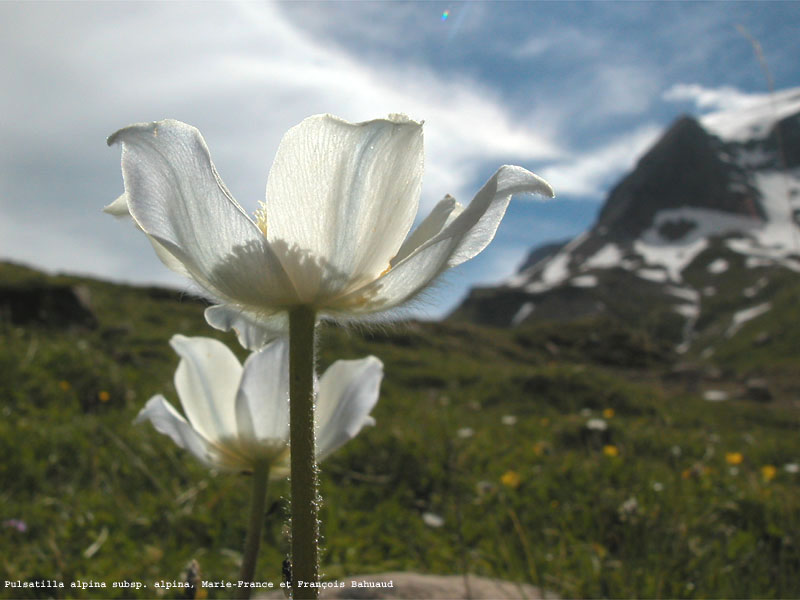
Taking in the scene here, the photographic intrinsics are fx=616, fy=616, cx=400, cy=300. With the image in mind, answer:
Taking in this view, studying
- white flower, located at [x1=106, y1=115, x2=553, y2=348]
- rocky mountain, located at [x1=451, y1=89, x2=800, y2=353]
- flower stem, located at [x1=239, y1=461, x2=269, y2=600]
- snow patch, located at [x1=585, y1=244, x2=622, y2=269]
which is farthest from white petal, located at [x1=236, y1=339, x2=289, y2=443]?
snow patch, located at [x1=585, y1=244, x2=622, y2=269]

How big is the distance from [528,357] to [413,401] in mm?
26073

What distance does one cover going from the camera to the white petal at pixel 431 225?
1081 millimetres

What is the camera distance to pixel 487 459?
4.72m

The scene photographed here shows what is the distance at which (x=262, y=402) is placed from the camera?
4.14 feet

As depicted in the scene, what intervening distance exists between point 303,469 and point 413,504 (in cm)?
323

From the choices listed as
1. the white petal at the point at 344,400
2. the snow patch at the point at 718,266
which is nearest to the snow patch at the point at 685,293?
the snow patch at the point at 718,266

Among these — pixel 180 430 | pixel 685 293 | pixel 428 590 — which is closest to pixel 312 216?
pixel 180 430

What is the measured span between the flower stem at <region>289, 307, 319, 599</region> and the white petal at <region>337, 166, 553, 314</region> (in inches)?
6.1

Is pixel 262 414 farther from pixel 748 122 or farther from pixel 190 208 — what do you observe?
pixel 748 122

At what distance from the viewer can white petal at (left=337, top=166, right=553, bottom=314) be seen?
0.89m

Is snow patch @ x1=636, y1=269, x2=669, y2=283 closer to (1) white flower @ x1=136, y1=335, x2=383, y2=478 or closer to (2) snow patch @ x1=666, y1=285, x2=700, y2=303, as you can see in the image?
(2) snow patch @ x1=666, y1=285, x2=700, y2=303

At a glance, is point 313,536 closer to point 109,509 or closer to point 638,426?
point 109,509

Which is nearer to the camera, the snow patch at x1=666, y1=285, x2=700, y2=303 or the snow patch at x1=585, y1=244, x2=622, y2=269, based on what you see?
the snow patch at x1=666, y1=285, x2=700, y2=303

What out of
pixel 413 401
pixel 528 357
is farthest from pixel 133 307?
pixel 528 357
